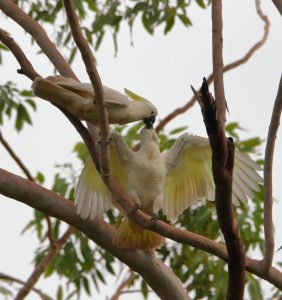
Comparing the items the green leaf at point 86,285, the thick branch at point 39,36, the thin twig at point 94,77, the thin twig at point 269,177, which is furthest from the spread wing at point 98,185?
the green leaf at point 86,285

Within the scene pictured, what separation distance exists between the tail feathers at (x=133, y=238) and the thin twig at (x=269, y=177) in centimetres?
75

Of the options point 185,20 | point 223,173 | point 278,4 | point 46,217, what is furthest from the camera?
point 185,20

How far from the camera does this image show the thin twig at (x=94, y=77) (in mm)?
2914

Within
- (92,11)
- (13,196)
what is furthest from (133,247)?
(92,11)

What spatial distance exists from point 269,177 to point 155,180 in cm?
105

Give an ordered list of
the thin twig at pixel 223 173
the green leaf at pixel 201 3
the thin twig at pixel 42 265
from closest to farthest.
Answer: the thin twig at pixel 223 173, the thin twig at pixel 42 265, the green leaf at pixel 201 3

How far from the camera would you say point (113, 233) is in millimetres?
3941

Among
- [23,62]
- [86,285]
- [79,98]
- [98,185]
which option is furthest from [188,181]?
[86,285]

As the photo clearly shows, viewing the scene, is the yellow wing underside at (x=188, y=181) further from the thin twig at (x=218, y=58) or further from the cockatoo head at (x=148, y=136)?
the thin twig at (x=218, y=58)

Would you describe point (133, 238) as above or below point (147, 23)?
below

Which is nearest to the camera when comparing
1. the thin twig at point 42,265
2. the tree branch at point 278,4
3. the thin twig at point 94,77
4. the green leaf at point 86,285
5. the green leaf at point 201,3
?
the thin twig at point 94,77

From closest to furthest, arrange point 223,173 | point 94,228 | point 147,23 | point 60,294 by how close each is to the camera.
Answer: point 223,173 < point 94,228 < point 60,294 < point 147,23

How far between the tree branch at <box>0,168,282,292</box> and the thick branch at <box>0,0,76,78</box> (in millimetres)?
693

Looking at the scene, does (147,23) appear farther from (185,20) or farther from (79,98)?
(79,98)
